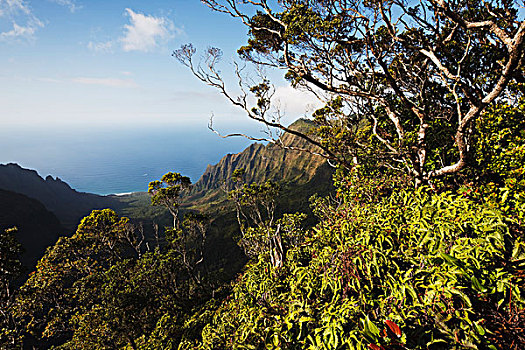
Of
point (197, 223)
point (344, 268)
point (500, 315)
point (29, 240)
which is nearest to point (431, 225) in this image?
point (500, 315)

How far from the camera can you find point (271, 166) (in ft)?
527

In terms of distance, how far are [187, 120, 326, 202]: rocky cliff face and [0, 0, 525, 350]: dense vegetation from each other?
97.9m

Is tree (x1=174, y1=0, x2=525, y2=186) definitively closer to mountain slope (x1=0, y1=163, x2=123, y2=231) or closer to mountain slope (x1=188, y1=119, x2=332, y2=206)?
mountain slope (x1=188, y1=119, x2=332, y2=206)

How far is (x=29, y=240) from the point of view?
2483 inches

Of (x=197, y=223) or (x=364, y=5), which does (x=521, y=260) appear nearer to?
Result: (x=364, y=5)

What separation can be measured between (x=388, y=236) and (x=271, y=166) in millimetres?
157833

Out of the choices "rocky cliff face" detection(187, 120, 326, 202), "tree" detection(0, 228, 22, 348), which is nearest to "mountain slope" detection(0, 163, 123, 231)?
"rocky cliff face" detection(187, 120, 326, 202)

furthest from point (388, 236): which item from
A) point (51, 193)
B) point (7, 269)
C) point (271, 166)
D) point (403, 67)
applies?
point (51, 193)

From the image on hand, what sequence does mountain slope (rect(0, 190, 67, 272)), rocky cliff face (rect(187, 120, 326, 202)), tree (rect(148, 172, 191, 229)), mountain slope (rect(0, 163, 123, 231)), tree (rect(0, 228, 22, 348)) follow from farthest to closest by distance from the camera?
1. rocky cliff face (rect(187, 120, 326, 202))
2. mountain slope (rect(0, 163, 123, 231))
3. mountain slope (rect(0, 190, 67, 272))
4. tree (rect(148, 172, 191, 229))
5. tree (rect(0, 228, 22, 348))

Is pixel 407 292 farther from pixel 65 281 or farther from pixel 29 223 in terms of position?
pixel 29 223

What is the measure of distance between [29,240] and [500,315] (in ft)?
300

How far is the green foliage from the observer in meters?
2.05

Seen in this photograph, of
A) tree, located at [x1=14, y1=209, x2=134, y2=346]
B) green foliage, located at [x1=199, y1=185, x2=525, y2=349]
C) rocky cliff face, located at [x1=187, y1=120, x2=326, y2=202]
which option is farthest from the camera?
rocky cliff face, located at [x1=187, y1=120, x2=326, y2=202]

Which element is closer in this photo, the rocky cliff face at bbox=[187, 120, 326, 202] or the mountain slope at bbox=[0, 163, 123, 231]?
the mountain slope at bbox=[0, 163, 123, 231]
